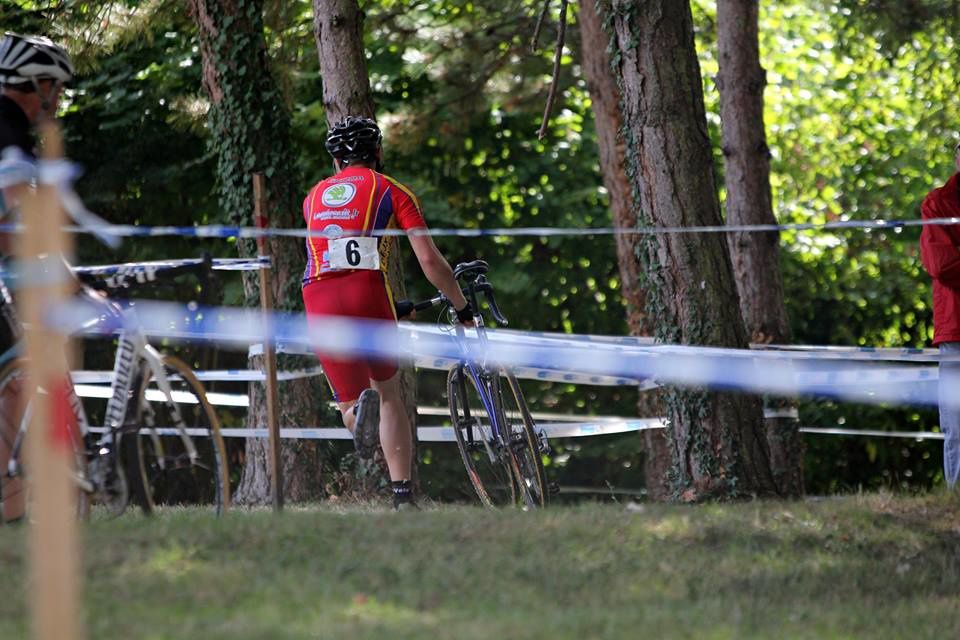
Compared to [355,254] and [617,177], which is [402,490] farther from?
[617,177]

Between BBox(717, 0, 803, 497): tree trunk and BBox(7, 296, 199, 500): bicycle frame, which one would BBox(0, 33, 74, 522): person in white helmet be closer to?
BBox(7, 296, 199, 500): bicycle frame

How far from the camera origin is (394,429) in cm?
809

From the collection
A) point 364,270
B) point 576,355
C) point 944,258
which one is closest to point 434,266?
point 364,270

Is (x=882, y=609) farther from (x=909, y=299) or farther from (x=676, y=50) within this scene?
(x=909, y=299)

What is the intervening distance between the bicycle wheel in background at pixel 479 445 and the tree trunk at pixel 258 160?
2.69 metres

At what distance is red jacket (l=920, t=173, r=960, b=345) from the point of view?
8789 mm

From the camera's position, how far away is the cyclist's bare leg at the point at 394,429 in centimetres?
809

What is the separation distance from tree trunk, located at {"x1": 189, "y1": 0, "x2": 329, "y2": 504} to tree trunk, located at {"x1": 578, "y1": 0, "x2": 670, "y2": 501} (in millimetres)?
3845

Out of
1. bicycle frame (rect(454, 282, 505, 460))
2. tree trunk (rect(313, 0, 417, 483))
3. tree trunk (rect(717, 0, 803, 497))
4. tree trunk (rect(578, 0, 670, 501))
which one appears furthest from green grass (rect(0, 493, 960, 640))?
tree trunk (rect(578, 0, 670, 501))

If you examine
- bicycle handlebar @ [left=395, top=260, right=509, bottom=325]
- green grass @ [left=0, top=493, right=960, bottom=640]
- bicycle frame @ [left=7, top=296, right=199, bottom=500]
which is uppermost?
bicycle handlebar @ [left=395, top=260, right=509, bottom=325]

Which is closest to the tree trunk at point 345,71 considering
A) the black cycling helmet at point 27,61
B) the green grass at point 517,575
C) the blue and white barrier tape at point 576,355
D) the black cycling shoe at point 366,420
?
the blue and white barrier tape at point 576,355

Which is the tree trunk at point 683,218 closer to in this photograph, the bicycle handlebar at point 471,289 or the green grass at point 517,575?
the bicycle handlebar at point 471,289

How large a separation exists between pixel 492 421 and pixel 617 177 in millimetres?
6255

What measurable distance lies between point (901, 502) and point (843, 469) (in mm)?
8929
